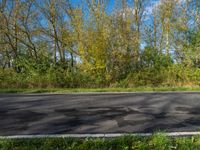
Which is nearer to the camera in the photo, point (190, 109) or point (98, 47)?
point (190, 109)

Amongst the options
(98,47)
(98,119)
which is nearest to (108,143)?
(98,119)

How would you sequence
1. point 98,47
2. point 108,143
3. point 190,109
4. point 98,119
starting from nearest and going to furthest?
point 108,143 → point 98,119 → point 190,109 → point 98,47

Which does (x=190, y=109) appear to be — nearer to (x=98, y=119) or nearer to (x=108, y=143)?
(x=98, y=119)

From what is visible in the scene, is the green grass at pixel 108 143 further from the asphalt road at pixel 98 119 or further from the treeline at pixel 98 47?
the treeline at pixel 98 47

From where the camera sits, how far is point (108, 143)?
5.27m

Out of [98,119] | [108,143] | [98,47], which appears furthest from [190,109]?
[98,47]

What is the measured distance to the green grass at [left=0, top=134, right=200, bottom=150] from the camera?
5.04 meters

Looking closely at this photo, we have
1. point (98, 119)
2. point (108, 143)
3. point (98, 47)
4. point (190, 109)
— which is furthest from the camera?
point (98, 47)

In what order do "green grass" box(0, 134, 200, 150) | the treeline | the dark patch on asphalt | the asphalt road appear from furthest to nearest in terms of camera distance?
the treeline
the dark patch on asphalt
the asphalt road
"green grass" box(0, 134, 200, 150)

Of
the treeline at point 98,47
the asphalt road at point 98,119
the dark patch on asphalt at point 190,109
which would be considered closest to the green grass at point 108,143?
the asphalt road at point 98,119

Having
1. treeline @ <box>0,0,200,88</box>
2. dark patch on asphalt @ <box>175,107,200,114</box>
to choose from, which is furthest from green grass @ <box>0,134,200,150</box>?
treeline @ <box>0,0,200,88</box>

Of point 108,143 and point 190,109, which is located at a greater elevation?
point 190,109

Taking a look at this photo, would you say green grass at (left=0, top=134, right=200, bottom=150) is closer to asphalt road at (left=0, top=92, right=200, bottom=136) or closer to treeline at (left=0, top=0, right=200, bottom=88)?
asphalt road at (left=0, top=92, right=200, bottom=136)

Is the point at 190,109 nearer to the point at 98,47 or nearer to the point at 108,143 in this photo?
the point at 108,143
